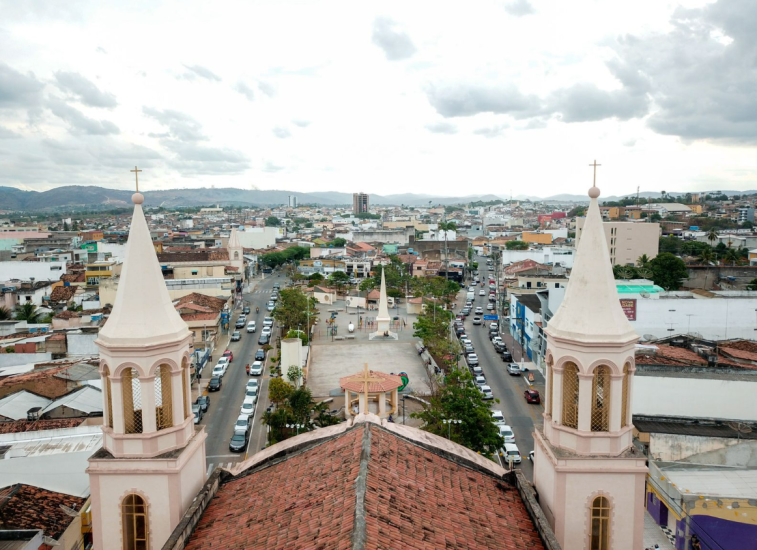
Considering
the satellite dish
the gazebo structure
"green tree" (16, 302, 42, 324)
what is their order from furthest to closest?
"green tree" (16, 302, 42, 324) < the gazebo structure < the satellite dish

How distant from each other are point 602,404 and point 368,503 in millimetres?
5660

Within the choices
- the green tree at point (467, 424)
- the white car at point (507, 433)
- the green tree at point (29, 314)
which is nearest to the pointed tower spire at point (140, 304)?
the green tree at point (467, 424)

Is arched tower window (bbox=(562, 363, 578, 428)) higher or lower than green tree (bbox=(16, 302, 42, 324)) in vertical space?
higher

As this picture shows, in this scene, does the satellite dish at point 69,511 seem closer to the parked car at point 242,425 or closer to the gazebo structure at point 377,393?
the gazebo structure at point 377,393

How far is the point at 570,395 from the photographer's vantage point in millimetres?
12594

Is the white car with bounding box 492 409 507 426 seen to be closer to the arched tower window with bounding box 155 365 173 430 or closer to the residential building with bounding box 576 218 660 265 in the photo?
the arched tower window with bounding box 155 365 173 430

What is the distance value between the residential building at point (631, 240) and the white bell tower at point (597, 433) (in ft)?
239

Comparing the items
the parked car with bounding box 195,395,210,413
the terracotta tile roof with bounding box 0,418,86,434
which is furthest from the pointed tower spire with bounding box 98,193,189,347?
the parked car with bounding box 195,395,210,413

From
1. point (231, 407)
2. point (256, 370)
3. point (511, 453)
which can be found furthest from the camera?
point (256, 370)

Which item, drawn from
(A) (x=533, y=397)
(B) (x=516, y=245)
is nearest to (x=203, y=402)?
(A) (x=533, y=397)

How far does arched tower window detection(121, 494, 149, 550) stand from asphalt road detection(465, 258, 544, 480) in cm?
1894

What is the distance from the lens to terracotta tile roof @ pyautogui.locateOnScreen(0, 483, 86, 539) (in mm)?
18078

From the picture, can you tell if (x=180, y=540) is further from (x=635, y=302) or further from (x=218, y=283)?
(x=218, y=283)

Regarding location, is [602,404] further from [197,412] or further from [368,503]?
[197,412]
